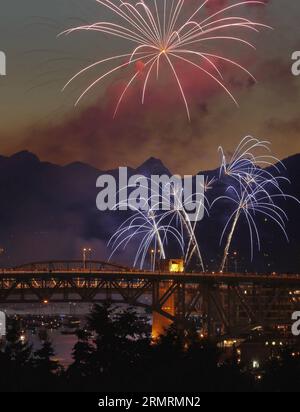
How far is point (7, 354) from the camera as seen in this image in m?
46.0

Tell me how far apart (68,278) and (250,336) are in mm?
23958

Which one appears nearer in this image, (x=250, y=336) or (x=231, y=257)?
(x=250, y=336)

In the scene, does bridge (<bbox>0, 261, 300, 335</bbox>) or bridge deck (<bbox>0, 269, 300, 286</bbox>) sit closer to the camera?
bridge (<bbox>0, 261, 300, 335</bbox>)

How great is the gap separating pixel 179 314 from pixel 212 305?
377 inches

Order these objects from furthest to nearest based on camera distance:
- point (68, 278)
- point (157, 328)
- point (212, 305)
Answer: point (212, 305)
point (157, 328)
point (68, 278)

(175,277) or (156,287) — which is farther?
(156,287)

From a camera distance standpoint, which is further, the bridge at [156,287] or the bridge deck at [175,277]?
the bridge deck at [175,277]

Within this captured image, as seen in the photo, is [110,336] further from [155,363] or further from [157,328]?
[157,328]

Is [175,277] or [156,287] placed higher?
[175,277]
